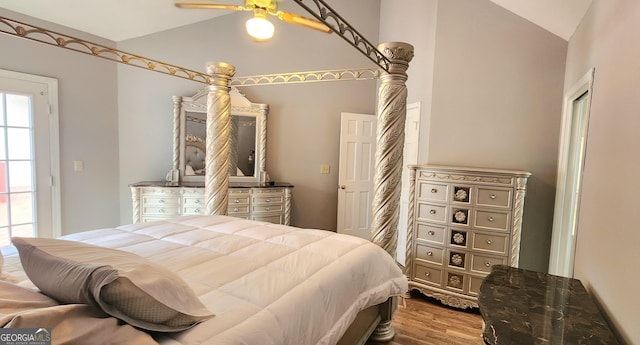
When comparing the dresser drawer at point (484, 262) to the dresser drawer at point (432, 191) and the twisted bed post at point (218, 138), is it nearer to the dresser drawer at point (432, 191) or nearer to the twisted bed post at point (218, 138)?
the dresser drawer at point (432, 191)

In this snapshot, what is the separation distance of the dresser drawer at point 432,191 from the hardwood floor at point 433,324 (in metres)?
1.03

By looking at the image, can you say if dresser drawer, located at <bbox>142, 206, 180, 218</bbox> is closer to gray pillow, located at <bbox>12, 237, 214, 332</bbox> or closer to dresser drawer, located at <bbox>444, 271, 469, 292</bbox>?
gray pillow, located at <bbox>12, 237, 214, 332</bbox>

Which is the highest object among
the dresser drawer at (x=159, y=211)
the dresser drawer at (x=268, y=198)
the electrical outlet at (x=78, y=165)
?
the electrical outlet at (x=78, y=165)

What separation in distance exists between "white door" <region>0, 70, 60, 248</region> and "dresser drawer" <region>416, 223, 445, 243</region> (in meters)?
3.93

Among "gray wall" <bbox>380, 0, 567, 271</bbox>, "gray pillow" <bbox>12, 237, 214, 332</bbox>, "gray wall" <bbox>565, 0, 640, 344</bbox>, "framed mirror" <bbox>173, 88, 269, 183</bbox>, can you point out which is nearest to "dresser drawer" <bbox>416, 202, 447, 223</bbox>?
"gray wall" <bbox>380, 0, 567, 271</bbox>

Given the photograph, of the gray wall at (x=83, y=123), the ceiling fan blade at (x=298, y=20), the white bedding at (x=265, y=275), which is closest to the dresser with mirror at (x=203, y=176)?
the gray wall at (x=83, y=123)

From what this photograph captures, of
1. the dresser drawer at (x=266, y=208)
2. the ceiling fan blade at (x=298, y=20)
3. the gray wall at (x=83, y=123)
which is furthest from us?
the dresser drawer at (x=266, y=208)

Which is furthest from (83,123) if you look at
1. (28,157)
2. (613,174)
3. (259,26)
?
(613,174)

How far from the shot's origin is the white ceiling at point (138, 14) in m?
2.57

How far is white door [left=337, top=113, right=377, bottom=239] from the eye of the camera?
4.57m

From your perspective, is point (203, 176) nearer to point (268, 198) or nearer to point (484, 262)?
point (268, 198)

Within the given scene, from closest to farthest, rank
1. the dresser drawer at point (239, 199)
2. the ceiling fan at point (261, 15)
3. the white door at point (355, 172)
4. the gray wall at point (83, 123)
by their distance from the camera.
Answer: the ceiling fan at point (261, 15) → the gray wall at point (83, 123) → the dresser drawer at point (239, 199) → the white door at point (355, 172)

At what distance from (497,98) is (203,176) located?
144 inches

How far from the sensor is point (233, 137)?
4312 mm
